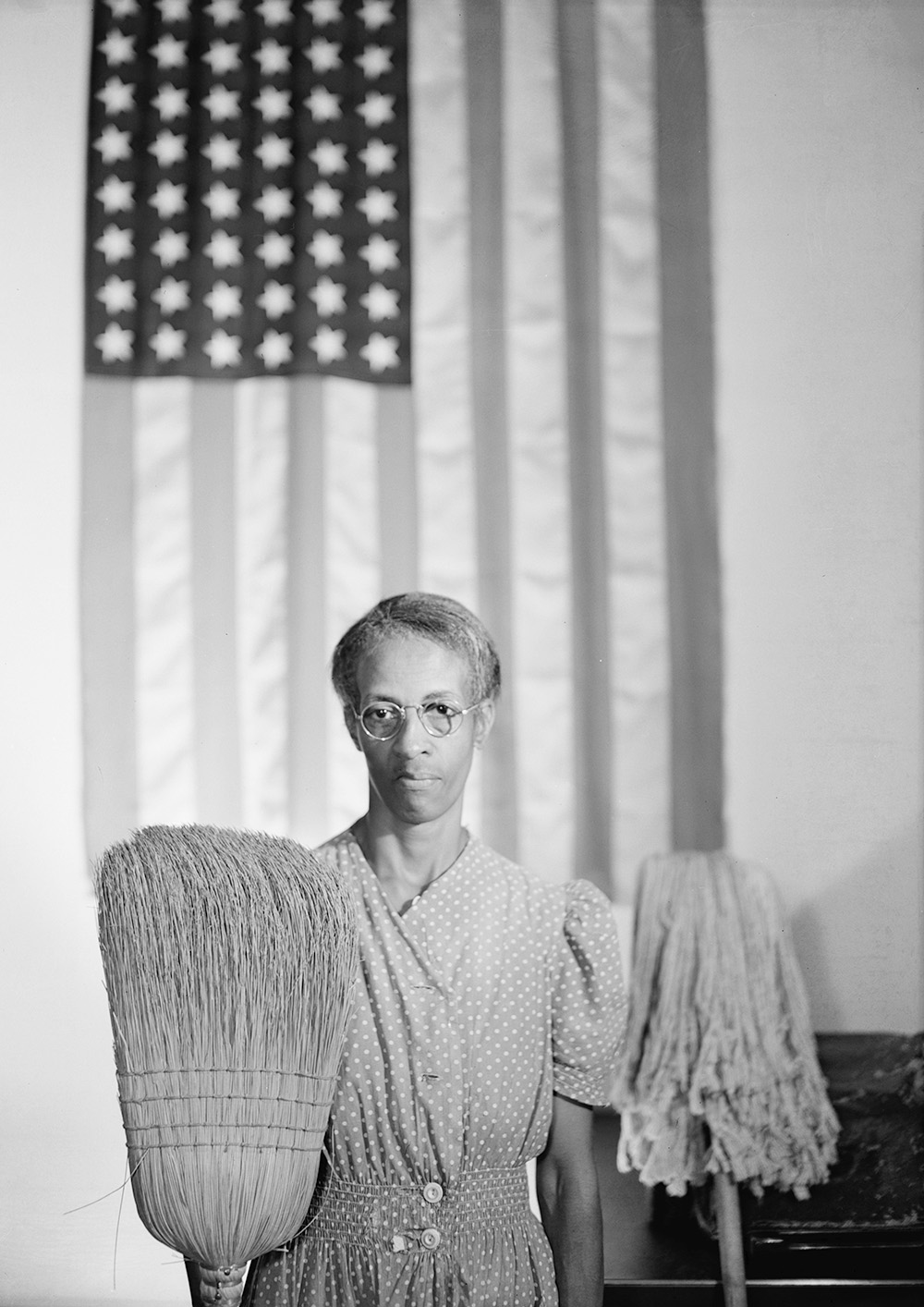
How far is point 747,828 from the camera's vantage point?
2.09 metres

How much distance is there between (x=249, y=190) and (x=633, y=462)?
30.5 inches

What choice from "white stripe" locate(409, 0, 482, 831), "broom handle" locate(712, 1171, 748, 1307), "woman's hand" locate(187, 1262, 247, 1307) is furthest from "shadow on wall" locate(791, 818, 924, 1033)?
"woman's hand" locate(187, 1262, 247, 1307)

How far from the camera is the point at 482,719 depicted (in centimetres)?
163

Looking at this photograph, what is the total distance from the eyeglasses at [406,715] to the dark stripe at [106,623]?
685mm

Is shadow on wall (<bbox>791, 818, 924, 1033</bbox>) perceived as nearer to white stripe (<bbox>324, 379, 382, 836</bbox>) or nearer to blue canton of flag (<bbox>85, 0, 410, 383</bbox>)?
white stripe (<bbox>324, 379, 382, 836</bbox>)

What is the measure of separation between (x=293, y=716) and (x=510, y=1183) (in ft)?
2.72

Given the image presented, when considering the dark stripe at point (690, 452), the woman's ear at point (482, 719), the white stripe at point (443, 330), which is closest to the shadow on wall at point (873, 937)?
the dark stripe at point (690, 452)

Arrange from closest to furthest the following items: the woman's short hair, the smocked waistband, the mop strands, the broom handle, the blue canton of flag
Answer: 1. the mop strands
2. the smocked waistband
3. the woman's short hair
4. the broom handle
5. the blue canton of flag

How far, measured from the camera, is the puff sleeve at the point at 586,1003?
5.18 ft

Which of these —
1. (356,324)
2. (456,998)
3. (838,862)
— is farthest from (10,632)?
(838,862)

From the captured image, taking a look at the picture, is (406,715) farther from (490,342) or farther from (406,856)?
(490,342)

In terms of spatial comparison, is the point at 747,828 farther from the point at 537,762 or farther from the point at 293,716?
the point at 293,716

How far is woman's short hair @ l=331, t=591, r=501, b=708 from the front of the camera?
1.60m

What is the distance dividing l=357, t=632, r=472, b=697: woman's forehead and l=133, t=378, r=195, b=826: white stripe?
63 cm
